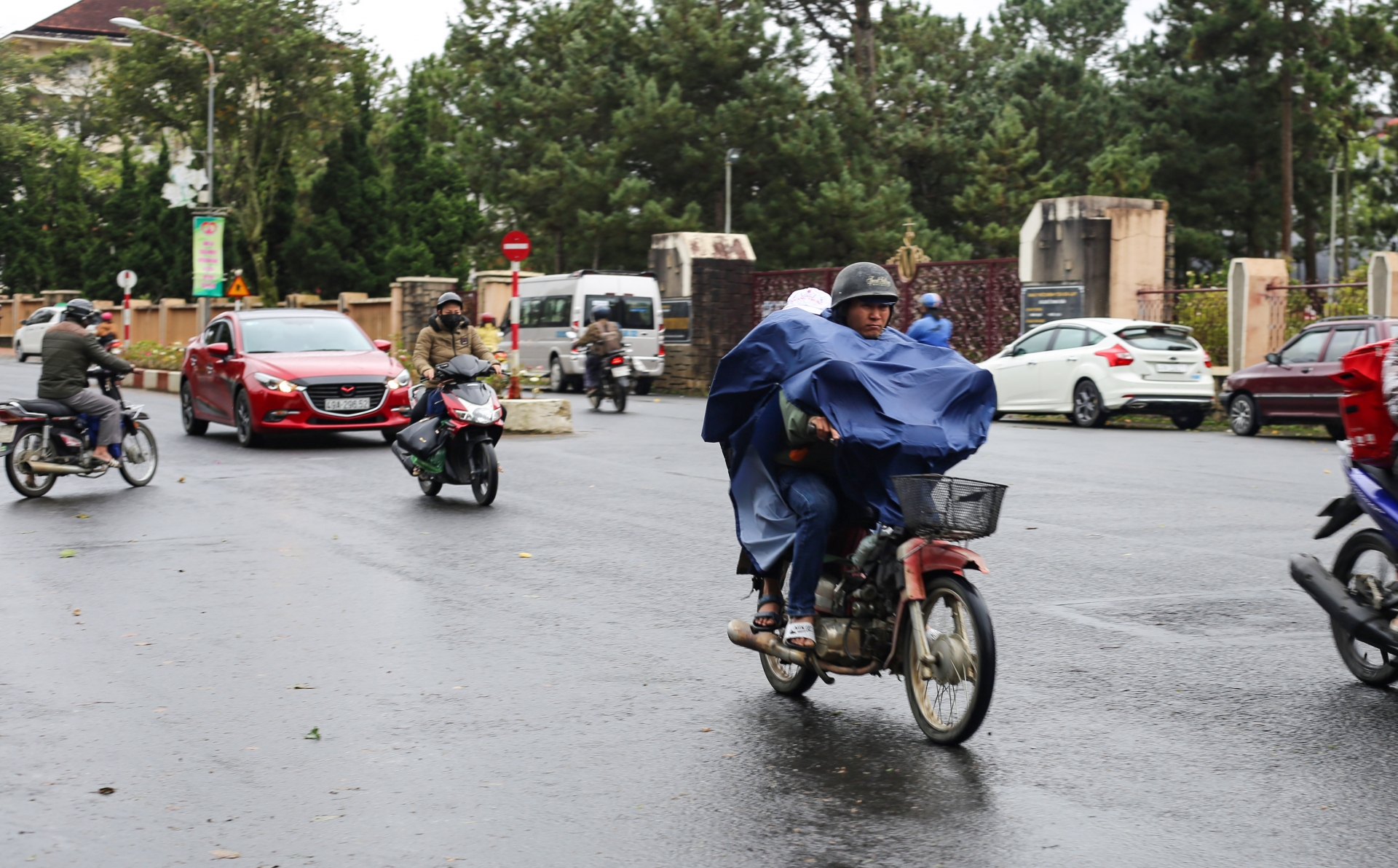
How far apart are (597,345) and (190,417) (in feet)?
23.7

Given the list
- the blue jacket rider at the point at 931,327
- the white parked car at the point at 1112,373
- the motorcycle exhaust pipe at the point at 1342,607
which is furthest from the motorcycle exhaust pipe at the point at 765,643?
the white parked car at the point at 1112,373

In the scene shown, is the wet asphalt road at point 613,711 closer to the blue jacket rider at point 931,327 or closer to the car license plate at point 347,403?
the car license plate at point 347,403

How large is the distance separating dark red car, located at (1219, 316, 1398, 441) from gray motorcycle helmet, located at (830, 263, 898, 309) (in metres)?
15.1

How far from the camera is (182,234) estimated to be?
53.2 meters

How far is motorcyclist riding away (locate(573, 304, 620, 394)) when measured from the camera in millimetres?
25766

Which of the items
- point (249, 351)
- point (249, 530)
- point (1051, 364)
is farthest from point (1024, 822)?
point (1051, 364)

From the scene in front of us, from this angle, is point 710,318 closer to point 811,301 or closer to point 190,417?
point 190,417

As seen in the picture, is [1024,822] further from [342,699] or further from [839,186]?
[839,186]

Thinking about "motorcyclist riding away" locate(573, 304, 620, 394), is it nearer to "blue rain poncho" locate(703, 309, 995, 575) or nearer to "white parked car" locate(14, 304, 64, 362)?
"blue rain poncho" locate(703, 309, 995, 575)

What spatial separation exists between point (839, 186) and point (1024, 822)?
45.4 meters

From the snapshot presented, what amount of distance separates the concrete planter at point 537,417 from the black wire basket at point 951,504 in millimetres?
15293

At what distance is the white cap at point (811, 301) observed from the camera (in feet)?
19.8

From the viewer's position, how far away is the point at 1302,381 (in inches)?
808

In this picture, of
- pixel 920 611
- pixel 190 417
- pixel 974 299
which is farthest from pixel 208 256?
pixel 920 611
